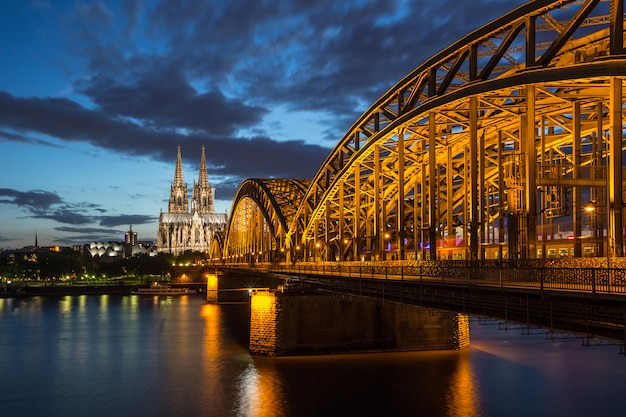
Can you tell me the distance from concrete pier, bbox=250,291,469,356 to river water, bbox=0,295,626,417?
1151 millimetres

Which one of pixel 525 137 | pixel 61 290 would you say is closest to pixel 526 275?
pixel 525 137

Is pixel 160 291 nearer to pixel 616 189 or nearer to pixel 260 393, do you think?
pixel 260 393

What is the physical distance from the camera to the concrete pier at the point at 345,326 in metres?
56.0

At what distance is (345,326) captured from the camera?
56688mm

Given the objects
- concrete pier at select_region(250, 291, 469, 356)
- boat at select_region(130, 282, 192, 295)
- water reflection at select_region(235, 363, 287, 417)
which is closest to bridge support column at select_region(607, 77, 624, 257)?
water reflection at select_region(235, 363, 287, 417)

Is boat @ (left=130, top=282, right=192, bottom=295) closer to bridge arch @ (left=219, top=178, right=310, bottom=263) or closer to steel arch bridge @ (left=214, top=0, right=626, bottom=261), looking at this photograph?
bridge arch @ (left=219, top=178, right=310, bottom=263)

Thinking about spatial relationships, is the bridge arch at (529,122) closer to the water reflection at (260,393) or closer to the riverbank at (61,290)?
the water reflection at (260,393)

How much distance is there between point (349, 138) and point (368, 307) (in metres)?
15.9

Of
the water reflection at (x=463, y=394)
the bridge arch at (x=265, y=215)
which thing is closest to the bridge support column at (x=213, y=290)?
the bridge arch at (x=265, y=215)

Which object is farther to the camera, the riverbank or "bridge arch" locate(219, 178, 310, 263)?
the riverbank

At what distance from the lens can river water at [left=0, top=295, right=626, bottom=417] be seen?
1658 inches

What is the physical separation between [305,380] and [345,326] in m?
9.51

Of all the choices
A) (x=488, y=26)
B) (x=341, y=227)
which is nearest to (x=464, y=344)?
(x=341, y=227)

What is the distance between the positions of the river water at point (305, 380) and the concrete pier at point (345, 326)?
1151 mm
